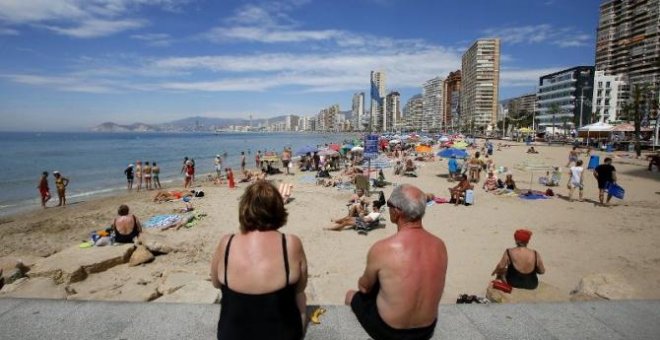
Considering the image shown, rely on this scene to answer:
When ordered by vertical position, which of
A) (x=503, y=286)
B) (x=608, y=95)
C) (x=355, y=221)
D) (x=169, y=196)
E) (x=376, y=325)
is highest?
(x=608, y=95)

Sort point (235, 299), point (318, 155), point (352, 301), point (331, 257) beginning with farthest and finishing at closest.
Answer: point (318, 155)
point (331, 257)
point (352, 301)
point (235, 299)

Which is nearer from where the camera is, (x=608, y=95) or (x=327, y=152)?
(x=327, y=152)

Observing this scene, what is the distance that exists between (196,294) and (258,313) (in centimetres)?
256

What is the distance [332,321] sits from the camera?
2.66m

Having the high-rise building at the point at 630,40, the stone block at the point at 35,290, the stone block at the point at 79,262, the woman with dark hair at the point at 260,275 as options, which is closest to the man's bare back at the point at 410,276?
the woman with dark hair at the point at 260,275

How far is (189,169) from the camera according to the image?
19.0 meters

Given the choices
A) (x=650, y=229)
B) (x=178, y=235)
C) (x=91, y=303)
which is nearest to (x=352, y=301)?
(x=91, y=303)

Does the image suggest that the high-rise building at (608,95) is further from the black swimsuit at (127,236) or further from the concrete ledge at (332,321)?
the concrete ledge at (332,321)

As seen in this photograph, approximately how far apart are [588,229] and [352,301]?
29.1ft

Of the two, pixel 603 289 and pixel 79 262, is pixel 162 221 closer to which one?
pixel 79 262

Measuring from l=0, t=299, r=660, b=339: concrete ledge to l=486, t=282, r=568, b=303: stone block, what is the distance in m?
1.29

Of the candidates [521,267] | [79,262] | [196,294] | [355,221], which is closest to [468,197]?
[355,221]

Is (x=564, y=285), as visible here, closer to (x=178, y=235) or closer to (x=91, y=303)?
(x=91, y=303)

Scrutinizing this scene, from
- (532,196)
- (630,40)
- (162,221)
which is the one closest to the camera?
(162,221)
